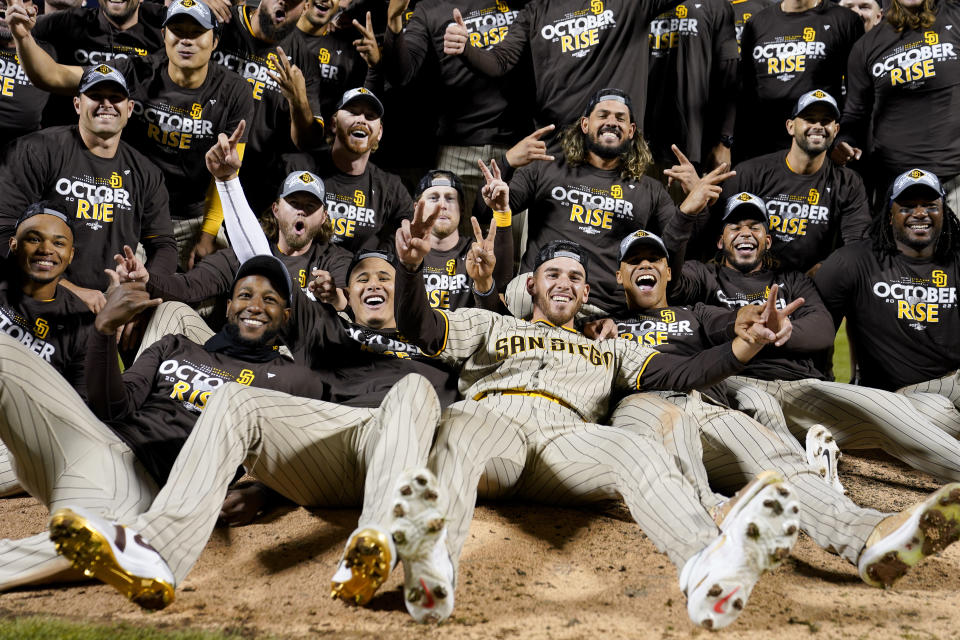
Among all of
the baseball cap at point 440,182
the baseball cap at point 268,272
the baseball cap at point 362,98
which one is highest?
the baseball cap at point 362,98

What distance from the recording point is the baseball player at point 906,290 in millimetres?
5621

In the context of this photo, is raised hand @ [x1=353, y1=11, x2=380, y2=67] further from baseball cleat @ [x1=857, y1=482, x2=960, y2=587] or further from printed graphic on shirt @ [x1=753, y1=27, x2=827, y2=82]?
baseball cleat @ [x1=857, y1=482, x2=960, y2=587]

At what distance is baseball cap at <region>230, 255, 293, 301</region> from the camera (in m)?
4.44

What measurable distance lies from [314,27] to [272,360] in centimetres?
330

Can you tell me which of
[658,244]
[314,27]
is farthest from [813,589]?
[314,27]

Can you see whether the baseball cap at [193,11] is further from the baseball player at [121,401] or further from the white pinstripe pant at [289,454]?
the white pinstripe pant at [289,454]

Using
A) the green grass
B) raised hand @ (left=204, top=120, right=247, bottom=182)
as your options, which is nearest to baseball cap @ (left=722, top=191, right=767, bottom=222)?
raised hand @ (left=204, top=120, right=247, bottom=182)

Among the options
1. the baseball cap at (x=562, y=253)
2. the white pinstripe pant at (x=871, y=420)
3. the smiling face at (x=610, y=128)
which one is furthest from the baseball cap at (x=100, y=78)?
→ the white pinstripe pant at (x=871, y=420)

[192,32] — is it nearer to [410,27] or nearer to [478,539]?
[410,27]

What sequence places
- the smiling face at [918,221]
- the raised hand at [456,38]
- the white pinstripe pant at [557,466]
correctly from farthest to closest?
1. the raised hand at [456,38]
2. the smiling face at [918,221]
3. the white pinstripe pant at [557,466]

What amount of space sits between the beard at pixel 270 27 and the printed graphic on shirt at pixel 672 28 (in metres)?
2.65

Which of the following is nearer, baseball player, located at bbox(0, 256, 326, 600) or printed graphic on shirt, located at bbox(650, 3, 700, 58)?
baseball player, located at bbox(0, 256, 326, 600)

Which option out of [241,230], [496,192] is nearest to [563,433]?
[496,192]

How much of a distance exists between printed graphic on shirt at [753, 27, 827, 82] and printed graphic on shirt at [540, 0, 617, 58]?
1233 millimetres
